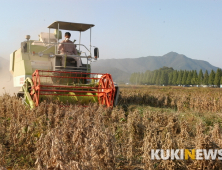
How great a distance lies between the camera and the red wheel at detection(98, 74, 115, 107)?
28.1 ft

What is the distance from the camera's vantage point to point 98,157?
126 inches

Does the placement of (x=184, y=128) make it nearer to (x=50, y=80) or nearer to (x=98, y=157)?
(x=98, y=157)

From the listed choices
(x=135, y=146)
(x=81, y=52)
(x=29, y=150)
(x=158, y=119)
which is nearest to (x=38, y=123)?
(x=29, y=150)

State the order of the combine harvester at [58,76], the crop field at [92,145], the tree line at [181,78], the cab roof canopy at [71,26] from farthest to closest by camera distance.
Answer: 1. the tree line at [181,78]
2. the cab roof canopy at [71,26]
3. the combine harvester at [58,76]
4. the crop field at [92,145]

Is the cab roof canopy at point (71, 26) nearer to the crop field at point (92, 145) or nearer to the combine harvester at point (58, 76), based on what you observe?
the combine harvester at point (58, 76)

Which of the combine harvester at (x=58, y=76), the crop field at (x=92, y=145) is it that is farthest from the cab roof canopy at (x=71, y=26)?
the crop field at (x=92, y=145)

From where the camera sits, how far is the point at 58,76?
873 centimetres

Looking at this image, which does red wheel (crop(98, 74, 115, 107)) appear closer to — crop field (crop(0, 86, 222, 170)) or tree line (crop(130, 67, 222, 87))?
crop field (crop(0, 86, 222, 170))

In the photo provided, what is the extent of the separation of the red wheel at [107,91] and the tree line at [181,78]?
8889 cm

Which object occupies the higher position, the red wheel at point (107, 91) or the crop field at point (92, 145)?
the red wheel at point (107, 91)

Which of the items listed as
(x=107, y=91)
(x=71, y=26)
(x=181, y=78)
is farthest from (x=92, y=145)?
(x=181, y=78)

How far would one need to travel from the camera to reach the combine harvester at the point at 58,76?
8.52 metres

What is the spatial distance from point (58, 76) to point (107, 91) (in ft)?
5.46

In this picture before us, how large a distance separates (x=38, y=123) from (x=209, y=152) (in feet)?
12.0
